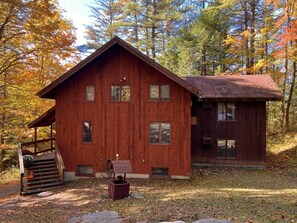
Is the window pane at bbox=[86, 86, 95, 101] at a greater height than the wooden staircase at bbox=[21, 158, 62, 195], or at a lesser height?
greater

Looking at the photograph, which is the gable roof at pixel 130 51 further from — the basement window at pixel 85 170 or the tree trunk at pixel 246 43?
the tree trunk at pixel 246 43

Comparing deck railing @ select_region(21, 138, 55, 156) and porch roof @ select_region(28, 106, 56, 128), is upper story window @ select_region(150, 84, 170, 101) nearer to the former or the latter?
porch roof @ select_region(28, 106, 56, 128)

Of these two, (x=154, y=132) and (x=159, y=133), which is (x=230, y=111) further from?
(x=154, y=132)

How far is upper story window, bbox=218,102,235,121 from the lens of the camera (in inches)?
683

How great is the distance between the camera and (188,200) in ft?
31.4

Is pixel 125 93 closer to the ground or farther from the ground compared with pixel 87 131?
farther from the ground

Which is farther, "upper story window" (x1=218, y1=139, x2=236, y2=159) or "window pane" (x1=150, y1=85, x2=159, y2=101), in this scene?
"upper story window" (x1=218, y1=139, x2=236, y2=159)

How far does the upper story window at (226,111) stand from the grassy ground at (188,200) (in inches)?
126

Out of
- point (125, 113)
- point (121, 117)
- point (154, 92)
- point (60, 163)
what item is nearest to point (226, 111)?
point (154, 92)

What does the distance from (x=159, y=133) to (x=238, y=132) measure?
5.51 meters

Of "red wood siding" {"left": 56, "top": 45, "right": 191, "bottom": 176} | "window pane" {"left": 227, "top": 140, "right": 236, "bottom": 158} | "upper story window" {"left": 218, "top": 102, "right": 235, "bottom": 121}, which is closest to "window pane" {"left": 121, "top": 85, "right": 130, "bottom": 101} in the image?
"red wood siding" {"left": 56, "top": 45, "right": 191, "bottom": 176}

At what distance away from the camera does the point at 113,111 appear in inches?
606

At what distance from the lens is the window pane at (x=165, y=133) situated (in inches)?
587

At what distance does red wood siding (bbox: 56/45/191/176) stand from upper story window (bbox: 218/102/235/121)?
3719mm
